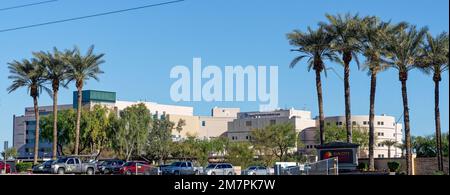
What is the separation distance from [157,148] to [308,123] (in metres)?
69.5

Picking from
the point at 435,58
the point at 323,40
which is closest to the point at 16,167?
the point at 323,40

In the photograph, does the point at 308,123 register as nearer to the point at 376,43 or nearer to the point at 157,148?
the point at 157,148

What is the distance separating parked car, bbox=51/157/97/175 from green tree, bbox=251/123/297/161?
4531 cm

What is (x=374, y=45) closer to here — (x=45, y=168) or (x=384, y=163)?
(x=384, y=163)

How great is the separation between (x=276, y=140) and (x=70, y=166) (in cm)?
5294

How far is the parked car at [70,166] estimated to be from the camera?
5234 centimetres

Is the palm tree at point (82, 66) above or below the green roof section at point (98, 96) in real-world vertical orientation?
below

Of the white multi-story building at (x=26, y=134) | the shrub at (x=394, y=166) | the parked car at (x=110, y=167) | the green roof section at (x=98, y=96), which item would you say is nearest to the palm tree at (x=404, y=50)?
the shrub at (x=394, y=166)

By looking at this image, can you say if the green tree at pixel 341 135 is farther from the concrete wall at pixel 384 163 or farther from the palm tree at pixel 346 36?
the palm tree at pixel 346 36

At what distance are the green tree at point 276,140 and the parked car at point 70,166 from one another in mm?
45307
